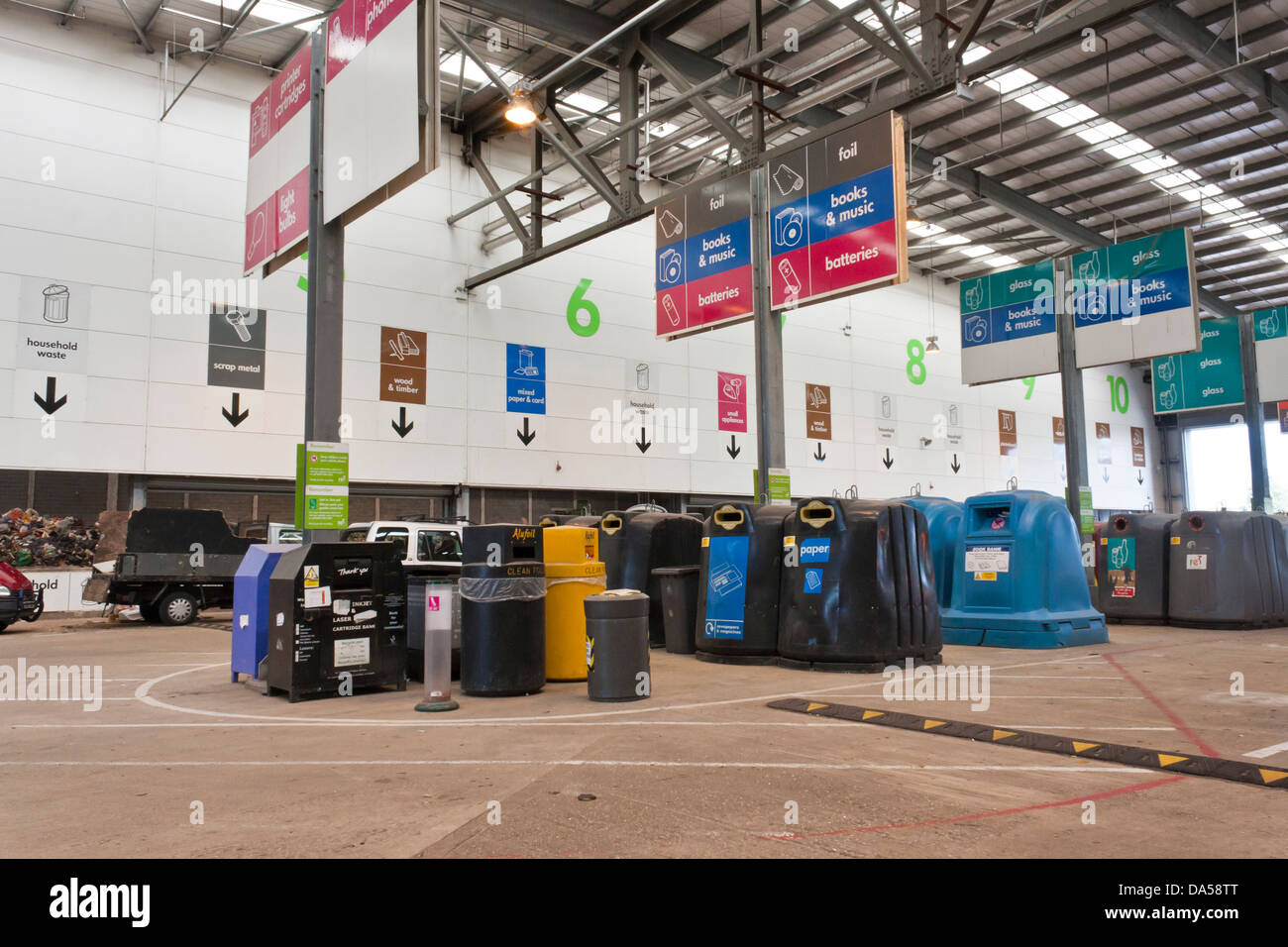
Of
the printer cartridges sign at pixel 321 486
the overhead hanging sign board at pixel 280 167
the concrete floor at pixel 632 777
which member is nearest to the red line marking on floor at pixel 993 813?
the concrete floor at pixel 632 777

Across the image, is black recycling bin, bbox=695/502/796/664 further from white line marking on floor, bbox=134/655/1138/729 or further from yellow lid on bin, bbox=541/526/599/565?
yellow lid on bin, bbox=541/526/599/565

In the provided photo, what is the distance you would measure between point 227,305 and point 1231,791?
17.7 metres

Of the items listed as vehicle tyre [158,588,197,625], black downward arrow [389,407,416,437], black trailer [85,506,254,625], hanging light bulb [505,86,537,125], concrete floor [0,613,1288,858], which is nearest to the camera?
concrete floor [0,613,1288,858]

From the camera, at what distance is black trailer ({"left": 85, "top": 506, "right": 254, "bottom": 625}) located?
14.0m

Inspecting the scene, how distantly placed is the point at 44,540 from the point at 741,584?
1334 centimetres

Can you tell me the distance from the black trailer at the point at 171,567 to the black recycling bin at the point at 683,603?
8.74 m

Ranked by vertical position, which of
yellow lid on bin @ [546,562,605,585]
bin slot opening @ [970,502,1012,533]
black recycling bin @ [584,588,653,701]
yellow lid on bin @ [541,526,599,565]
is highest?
bin slot opening @ [970,502,1012,533]

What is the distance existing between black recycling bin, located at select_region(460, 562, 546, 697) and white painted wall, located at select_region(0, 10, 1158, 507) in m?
12.2

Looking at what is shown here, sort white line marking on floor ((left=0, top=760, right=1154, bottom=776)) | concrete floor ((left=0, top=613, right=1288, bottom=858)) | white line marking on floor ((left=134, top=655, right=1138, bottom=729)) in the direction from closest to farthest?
1. concrete floor ((left=0, top=613, right=1288, bottom=858))
2. white line marking on floor ((left=0, top=760, right=1154, bottom=776))
3. white line marking on floor ((left=134, top=655, right=1138, bottom=729))

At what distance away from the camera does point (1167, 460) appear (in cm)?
3828

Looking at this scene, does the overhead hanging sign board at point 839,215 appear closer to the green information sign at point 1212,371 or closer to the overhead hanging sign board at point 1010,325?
the overhead hanging sign board at point 1010,325

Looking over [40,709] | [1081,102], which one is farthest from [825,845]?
[1081,102]

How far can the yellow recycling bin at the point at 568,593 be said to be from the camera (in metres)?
7.61

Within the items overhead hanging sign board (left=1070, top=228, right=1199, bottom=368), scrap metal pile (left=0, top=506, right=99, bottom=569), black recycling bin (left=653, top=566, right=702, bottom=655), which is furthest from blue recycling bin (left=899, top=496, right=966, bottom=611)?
scrap metal pile (left=0, top=506, right=99, bottom=569)
